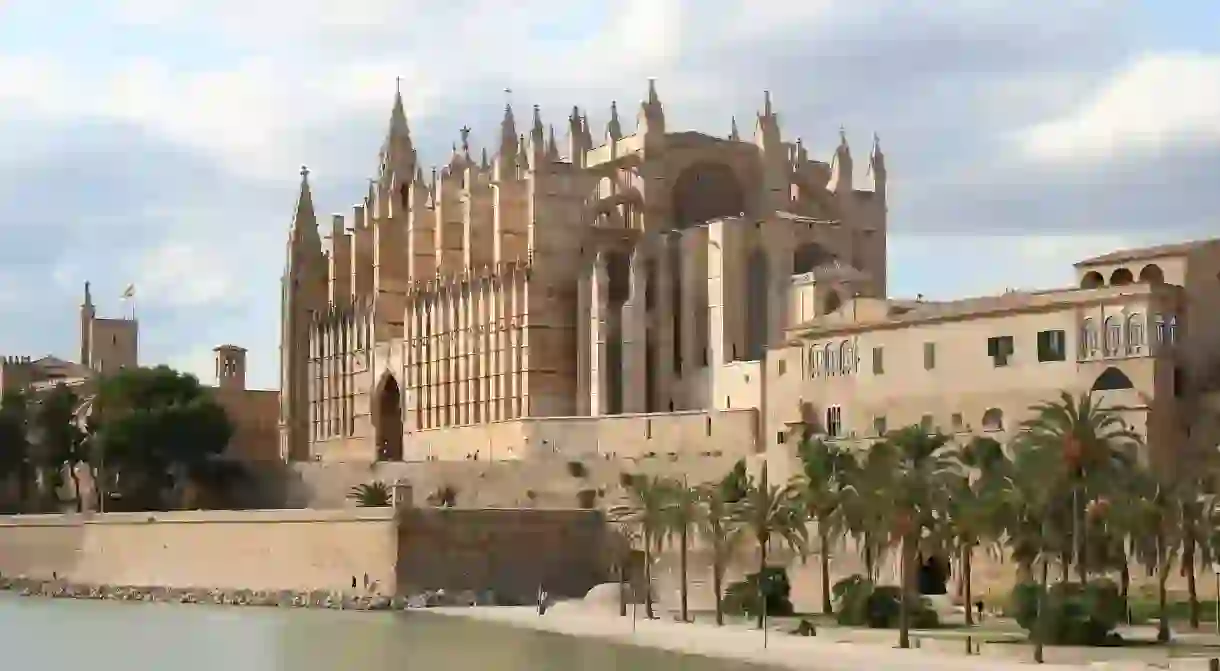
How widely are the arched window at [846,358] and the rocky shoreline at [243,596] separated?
446 inches

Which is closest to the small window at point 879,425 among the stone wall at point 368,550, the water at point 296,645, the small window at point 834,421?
the small window at point 834,421

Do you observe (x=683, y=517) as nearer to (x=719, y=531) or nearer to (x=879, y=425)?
(x=719, y=531)

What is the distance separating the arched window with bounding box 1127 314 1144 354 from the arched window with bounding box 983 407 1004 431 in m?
3.84

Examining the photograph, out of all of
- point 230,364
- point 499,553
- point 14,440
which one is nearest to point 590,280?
point 499,553

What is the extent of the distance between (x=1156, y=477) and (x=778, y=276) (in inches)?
953

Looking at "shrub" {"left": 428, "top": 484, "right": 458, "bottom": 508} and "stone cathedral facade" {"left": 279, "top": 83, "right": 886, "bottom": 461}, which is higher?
"stone cathedral facade" {"left": 279, "top": 83, "right": 886, "bottom": 461}

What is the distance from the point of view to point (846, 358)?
167ft

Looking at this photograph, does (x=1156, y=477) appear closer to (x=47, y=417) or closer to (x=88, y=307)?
(x=47, y=417)

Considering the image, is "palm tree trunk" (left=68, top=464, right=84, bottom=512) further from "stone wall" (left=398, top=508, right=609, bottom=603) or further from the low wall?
"stone wall" (left=398, top=508, right=609, bottom=603)

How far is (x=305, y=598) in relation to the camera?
55.7 metres

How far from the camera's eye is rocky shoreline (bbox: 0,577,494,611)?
52.6 m

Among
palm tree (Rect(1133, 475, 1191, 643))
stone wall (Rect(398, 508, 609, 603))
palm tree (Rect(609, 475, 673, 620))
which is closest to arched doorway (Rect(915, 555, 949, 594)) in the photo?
palm tree (Rect(609, 475, 673, 620))

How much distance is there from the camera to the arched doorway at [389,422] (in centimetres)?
8000

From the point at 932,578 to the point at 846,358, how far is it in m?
6.58
